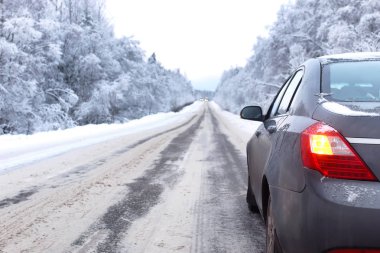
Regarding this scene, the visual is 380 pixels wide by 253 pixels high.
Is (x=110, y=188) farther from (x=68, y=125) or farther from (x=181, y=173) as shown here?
(x=68, y=125)

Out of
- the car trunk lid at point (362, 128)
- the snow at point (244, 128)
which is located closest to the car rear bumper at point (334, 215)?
the car trunk lid at point (362, 128)

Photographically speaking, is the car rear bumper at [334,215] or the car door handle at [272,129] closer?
the car rear bumper at [334,215]

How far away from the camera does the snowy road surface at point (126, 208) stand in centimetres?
423

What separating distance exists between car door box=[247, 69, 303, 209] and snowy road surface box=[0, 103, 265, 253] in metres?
0.75

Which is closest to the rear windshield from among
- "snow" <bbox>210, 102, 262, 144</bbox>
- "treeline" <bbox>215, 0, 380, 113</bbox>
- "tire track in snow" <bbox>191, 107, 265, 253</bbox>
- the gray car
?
the gray car

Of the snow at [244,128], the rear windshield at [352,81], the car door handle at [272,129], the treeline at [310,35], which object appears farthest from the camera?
the treeline at [310,35]

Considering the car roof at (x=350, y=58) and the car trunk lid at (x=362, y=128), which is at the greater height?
the car roof at (x=350, y=58)

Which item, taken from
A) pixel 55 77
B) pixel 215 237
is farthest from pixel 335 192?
pixel 55 77

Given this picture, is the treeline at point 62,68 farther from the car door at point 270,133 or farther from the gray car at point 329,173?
the gray car at point 329,173

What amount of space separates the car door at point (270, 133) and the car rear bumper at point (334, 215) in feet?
2.89

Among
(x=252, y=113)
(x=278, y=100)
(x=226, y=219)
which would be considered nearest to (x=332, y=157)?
(x=278, y=100)

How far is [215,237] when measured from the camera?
442 cm

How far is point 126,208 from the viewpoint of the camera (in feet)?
18.2

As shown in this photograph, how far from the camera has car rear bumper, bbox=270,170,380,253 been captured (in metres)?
2.17
